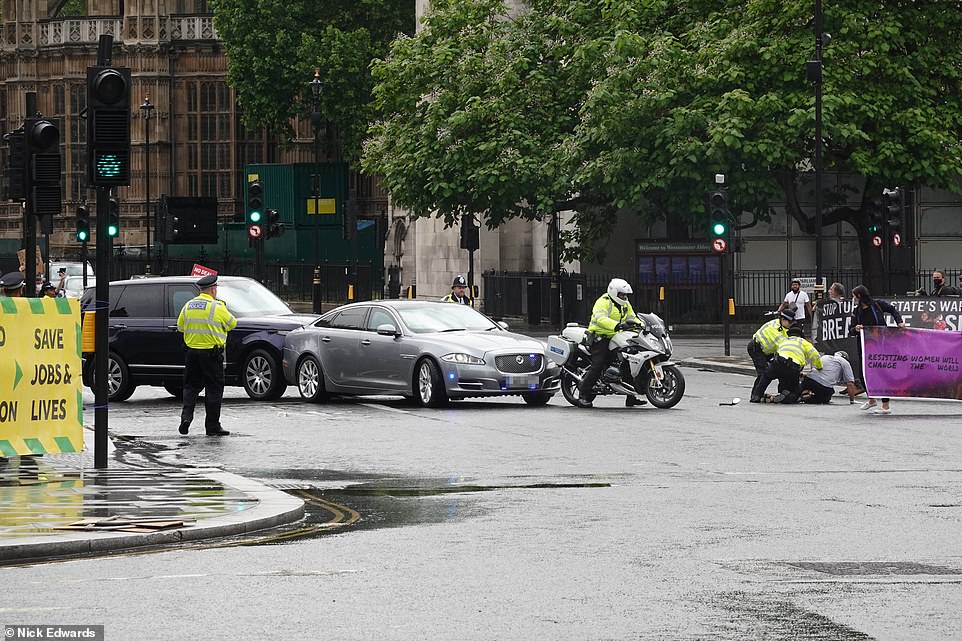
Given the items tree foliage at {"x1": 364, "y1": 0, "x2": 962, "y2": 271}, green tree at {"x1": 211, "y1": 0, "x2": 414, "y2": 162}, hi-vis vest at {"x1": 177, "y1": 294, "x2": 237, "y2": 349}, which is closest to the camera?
hi-vis vest at {"x1": 177, "y1": 294, "x2": 237, "y2": 349}

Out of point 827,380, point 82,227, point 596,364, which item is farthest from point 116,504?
point 82,227

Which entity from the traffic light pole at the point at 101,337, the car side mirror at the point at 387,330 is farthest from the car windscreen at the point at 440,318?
the traffic light pole at the point at 101,337

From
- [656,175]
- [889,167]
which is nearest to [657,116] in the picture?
[656,175]

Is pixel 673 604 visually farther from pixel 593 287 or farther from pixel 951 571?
pixel 593 287

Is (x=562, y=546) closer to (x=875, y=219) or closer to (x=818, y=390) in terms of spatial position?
(x=818, y=390)

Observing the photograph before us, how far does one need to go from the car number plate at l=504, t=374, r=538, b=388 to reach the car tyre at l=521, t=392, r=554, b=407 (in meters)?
0.29

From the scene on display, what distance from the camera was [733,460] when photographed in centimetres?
1631

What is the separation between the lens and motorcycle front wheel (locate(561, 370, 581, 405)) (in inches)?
923

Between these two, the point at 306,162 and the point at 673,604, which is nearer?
the point at 673,604

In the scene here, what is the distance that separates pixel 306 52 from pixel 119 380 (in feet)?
151

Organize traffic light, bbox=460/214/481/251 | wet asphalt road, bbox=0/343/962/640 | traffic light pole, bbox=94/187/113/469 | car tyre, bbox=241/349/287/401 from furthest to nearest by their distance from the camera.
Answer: traffic light, bbox=460/214/481/251
car tyre, bbox=241/349/287/401
traffic light pole, bbox=94/187/113/469
wet asphalt road, bbox=0/343/962/640

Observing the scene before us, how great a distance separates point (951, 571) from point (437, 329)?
48.3 ft

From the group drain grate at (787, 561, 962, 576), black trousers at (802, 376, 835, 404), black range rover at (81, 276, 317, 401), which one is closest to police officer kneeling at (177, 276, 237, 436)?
black range rover at (81, 276, 317, 401)

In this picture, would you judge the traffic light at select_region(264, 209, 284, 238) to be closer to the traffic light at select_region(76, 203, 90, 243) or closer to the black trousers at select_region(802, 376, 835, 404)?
the traffic light at select_region(76, 203, 90, 243)
